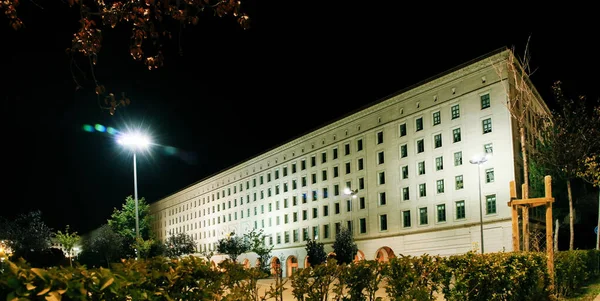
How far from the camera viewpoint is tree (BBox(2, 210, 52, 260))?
68.4 m

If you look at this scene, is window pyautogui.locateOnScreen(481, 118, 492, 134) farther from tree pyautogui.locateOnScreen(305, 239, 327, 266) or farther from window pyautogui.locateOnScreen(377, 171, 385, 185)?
tree pyautogui.locateOnScreen(305, 239, 327, 266)

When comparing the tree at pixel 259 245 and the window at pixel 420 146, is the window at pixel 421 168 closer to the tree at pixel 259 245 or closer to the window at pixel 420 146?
the window at pixel 420 146

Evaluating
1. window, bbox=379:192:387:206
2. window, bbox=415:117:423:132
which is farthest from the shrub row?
window, bbox=379:192:387:206

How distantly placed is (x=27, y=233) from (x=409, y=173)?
55822 millimetres

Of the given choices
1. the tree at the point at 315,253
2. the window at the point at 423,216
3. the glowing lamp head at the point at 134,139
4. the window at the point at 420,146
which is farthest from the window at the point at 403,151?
the glowing lamp head at the point at 134,139

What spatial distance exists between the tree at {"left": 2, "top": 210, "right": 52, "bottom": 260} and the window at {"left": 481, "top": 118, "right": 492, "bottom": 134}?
60799mm

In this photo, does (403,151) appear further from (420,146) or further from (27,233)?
(27,233)

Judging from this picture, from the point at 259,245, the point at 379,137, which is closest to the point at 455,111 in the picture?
the point at 379,137

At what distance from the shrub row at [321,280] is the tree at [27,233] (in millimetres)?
70632

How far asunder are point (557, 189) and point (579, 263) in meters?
31.2

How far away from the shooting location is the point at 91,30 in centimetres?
557

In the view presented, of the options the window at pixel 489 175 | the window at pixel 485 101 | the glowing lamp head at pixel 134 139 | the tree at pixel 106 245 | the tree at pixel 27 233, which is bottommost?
the tree at pixel 106 245

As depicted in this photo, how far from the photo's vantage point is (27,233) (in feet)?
226

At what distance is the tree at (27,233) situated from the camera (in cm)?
6838
